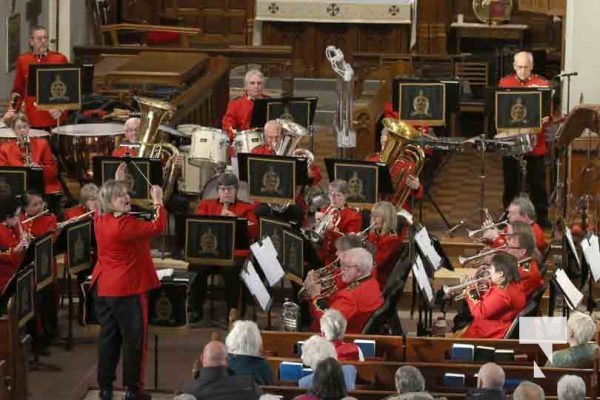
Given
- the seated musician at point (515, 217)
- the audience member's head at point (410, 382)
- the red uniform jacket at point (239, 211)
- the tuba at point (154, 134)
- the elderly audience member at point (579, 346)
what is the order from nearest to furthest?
the audience member's head at point (410, 382) → the elderly audience member at point (579, 346) → the seated musician at point (515, 217) → the red uniform jacket at point (239, 211) → the tuba at point (154, 134)

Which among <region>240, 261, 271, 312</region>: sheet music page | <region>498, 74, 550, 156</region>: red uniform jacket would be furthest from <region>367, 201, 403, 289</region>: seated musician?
<region>498, 74, 550, 156</region>: red uniform jacket

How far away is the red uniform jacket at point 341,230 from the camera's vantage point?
1329cm

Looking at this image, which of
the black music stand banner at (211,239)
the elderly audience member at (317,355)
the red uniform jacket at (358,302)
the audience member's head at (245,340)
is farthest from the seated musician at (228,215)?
the elderly audience member at (317,355)

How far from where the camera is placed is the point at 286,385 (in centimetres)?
1034

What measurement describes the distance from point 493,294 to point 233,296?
266 cm

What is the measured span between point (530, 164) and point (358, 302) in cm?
410

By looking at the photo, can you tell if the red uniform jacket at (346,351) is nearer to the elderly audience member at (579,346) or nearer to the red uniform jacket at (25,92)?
the elderly audience member at (579,346)

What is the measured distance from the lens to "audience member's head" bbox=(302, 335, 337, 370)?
996 centimetres

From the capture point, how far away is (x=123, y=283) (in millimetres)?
11578

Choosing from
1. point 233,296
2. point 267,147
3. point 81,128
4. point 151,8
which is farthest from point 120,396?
point 151,8

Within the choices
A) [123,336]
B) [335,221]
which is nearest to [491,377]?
[123,336]

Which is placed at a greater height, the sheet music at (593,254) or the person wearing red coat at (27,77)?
the person wearing red coat at (27,77)

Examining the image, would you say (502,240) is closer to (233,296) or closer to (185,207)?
(233,296)

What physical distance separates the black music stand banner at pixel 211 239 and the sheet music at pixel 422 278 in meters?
1.60
